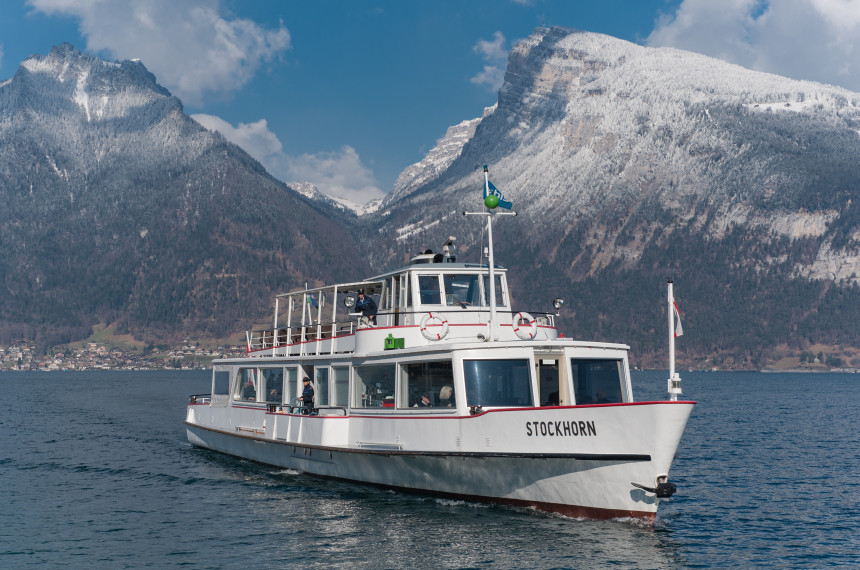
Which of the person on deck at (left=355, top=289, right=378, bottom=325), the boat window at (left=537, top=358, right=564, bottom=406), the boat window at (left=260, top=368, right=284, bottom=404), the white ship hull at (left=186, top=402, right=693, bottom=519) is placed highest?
the person on deck at (left=355, top=289, right=378, bottom=325)

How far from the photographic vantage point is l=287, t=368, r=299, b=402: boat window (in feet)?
105

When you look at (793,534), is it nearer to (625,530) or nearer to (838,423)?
(625,530)

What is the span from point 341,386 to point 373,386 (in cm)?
215

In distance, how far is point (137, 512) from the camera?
26391 millimetres

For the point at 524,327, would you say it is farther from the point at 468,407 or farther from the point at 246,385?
the point at 246,385

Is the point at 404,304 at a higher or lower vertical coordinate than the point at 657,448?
higher

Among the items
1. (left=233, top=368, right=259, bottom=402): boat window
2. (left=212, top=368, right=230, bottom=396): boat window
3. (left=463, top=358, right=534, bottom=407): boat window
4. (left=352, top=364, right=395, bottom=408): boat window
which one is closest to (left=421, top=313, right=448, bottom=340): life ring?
(left=352, top=364, right=395, bottom=408): boat window

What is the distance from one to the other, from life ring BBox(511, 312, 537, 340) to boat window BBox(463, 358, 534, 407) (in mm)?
3314

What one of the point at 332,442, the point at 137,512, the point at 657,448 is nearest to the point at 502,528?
the point at 657,448

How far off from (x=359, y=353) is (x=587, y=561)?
10968 mm

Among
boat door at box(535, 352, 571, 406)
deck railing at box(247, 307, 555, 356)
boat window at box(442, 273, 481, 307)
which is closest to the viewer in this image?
boat door at box(535, 352, 571, 406)

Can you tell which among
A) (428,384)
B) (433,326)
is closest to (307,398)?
(433,326)

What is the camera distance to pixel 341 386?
29016mm

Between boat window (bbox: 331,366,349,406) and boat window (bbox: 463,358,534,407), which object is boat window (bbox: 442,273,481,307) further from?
boat window (bbox: 331,366,349,406)
